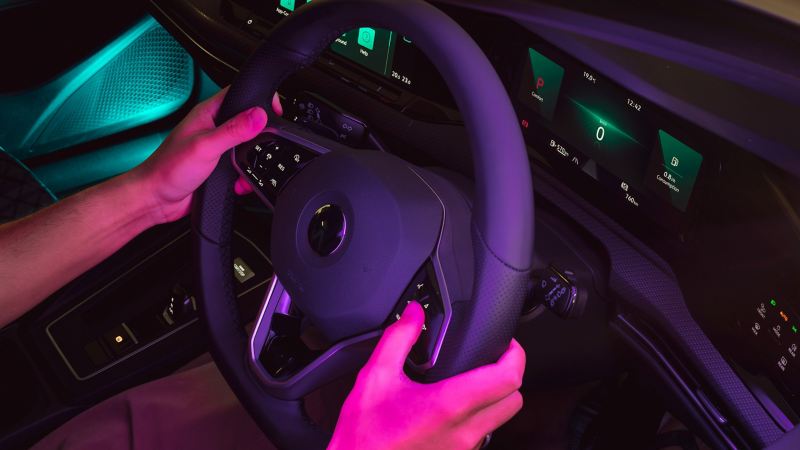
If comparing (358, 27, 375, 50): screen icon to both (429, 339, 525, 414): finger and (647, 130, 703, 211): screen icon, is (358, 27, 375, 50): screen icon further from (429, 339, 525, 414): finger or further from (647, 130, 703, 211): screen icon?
(429, 339, 525, 414): finger

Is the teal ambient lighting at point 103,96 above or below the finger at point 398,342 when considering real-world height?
below

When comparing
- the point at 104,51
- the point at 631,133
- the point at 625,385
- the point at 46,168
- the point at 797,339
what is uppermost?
the point at 631,133

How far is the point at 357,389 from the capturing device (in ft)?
2.61

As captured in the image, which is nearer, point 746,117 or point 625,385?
point 746,117

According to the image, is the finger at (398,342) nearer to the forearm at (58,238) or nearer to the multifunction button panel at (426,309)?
the multifunction button panel at (426,309)

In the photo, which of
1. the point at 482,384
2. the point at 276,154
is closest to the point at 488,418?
the point at 482,384

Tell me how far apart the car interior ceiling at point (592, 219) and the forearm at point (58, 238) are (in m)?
0.17

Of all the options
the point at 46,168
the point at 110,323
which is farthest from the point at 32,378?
the point at 46,168

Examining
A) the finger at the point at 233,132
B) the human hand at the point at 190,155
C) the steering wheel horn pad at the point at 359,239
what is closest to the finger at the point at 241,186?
the human hand at the point at 190,155

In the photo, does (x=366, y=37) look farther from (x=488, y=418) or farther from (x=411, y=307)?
(x=488, y=418)

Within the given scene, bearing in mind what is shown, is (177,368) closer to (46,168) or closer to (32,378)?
(32,378)

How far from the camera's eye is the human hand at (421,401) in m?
0.74

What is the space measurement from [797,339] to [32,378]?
1.13m

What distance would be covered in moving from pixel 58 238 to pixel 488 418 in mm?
705
